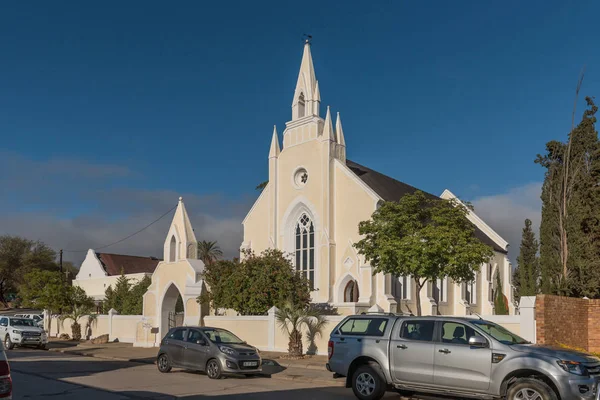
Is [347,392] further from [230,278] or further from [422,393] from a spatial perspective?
[230,278]

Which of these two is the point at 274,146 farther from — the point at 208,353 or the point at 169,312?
the point at 208,353

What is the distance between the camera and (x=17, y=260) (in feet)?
258

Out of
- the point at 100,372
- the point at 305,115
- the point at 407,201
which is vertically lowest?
the point at 100,372

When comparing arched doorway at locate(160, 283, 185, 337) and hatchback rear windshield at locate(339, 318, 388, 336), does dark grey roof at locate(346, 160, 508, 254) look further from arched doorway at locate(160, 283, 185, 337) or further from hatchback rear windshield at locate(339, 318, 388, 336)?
hatchback rear windshield at locate(339, 318, 388, 336)

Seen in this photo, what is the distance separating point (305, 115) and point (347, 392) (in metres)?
25.3

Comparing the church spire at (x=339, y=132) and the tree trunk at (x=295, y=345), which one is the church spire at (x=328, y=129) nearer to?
the church spire at (x=339, y=132)

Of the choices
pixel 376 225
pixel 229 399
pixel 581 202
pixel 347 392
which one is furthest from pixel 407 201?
pixel 229 399

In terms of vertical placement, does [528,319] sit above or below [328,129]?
below

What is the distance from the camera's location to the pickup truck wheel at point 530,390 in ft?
34.7

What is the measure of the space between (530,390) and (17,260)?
79.7 metres

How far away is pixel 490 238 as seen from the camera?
49781 mm

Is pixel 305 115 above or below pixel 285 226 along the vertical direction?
above

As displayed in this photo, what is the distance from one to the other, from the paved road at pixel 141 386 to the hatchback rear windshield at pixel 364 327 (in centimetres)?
151

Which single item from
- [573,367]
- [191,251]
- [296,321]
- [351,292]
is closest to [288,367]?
[296,321]
